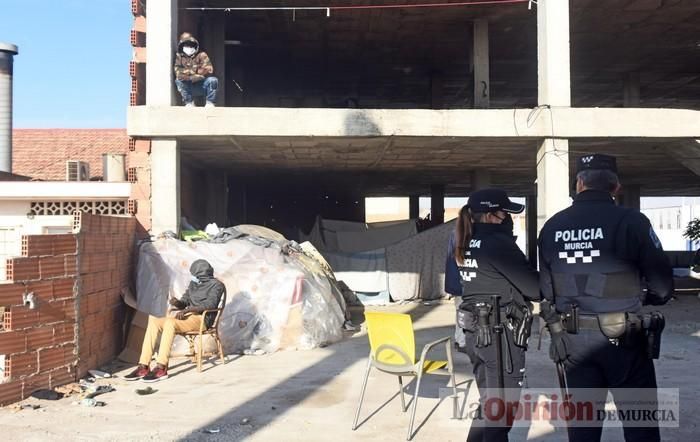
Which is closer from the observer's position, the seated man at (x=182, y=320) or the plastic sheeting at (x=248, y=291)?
the seated man at (x=182, y=320)

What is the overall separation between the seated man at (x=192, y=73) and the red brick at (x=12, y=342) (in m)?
4.27

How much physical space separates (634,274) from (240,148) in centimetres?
749

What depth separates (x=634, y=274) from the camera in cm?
303

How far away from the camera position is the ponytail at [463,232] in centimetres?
369

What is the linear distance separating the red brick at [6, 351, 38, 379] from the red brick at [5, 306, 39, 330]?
257 mm

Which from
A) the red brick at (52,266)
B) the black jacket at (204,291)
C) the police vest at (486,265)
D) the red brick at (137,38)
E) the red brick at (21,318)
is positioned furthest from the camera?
the red brick at (137,38)

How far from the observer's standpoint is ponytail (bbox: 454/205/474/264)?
Answer: 369 centimetres

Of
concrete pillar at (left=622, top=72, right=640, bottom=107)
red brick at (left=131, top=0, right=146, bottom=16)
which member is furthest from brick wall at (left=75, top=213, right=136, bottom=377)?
concrete pillar at (left=622, top=72, right=640, bottom=107)

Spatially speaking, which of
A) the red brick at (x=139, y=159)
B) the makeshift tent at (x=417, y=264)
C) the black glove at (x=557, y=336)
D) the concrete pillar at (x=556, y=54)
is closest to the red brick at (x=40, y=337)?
the red brick at (x=139, y=159)

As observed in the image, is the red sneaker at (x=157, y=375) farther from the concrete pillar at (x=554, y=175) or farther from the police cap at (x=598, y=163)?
the concrete pillar at (x=554, y=175)

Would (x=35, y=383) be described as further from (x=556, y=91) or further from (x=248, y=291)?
(x=556, y=91)

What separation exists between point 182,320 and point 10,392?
1.84 meters

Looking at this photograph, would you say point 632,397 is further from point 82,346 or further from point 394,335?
point 82,346

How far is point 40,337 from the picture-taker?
18.4 feet
